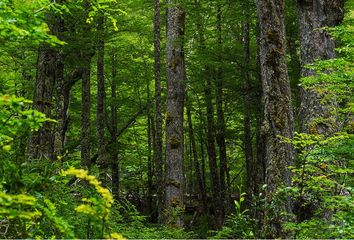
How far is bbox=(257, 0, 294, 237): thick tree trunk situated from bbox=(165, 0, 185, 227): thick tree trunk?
14.7 ft

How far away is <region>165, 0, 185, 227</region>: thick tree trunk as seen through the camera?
1030 cm

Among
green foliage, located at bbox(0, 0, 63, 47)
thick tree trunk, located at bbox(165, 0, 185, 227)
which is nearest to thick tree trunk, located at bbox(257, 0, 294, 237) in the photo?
green foliage, located at bbox(0, 0, 63, 47)

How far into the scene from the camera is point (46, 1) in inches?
177

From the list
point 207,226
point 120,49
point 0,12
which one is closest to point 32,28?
point 0,12

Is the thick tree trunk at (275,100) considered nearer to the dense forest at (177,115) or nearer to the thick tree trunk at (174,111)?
the dense forest at (177,115)

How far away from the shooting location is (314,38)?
8.12 m

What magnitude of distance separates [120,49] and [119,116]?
4791 millimetres

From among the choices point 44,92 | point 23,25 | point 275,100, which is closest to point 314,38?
point 275,100

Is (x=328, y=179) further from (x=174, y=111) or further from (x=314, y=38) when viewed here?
(x=174, y=111)

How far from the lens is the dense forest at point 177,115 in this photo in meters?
3.67

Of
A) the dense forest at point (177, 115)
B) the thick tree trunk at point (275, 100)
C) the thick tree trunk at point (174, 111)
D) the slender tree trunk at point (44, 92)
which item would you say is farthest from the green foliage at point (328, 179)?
the slender tree trunk at point (44, 92)

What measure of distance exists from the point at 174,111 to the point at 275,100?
520 centimetres

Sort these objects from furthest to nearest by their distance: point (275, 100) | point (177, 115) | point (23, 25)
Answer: point (177, 115) < point (275, 100) < point (23, 25)

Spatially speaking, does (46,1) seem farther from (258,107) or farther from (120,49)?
(120,49)
